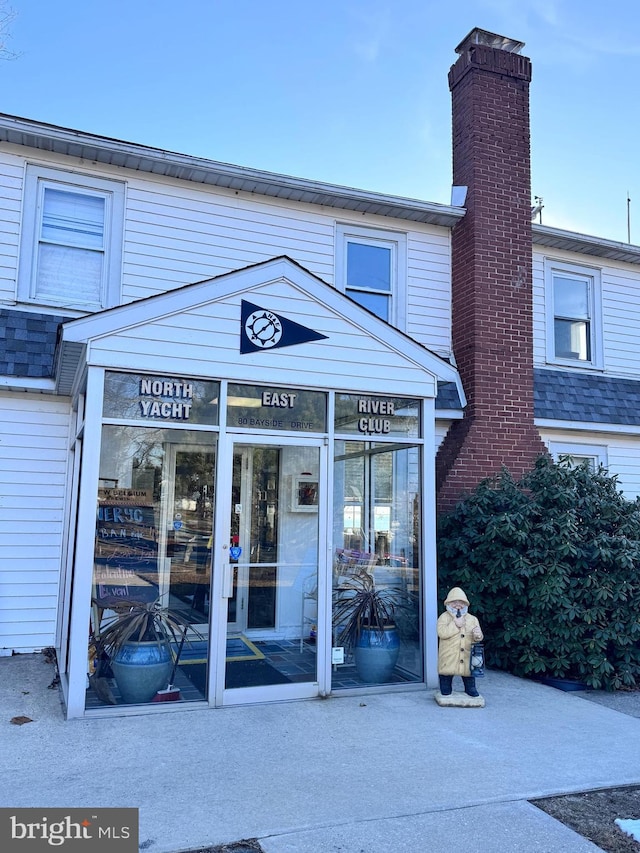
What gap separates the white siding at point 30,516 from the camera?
7145mm

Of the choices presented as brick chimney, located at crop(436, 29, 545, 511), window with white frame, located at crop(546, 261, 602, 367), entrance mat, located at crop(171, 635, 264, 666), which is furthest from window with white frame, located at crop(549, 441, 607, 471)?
entrance mat, located at crop(171, 635, 264, 666)

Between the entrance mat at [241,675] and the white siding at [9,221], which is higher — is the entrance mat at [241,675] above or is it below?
below

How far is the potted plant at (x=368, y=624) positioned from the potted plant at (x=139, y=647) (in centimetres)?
145

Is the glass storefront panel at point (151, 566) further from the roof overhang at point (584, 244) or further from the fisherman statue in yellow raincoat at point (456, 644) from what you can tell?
the roof overhang at point (584, 244)

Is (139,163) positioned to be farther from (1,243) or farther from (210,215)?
(1,243)

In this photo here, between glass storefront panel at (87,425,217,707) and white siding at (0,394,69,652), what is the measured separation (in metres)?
1.87

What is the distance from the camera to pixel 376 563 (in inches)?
262

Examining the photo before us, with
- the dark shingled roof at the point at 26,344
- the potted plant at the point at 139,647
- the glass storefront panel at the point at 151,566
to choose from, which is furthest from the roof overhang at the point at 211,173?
the potted plant at the point at 139,647

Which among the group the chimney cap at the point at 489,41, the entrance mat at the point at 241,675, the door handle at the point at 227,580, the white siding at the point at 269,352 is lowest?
the entrance mat at the point at 241,675

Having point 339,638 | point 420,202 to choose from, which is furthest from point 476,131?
point 339,638

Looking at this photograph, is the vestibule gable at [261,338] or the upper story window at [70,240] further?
the upper story window at [70,240]

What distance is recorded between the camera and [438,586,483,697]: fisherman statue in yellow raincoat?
5.88 m

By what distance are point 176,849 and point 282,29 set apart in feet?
38.0

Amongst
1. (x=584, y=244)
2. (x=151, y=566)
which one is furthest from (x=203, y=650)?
(x=584, y=244)
